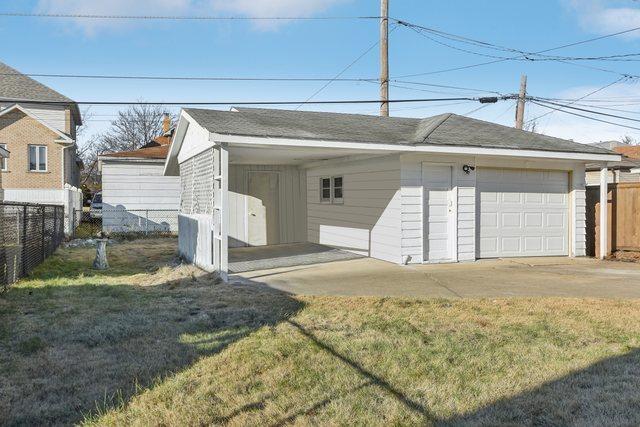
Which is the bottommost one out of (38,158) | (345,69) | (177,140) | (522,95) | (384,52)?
(177,140)

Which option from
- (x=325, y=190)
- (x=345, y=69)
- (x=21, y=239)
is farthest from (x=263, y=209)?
(x=345, y=69)

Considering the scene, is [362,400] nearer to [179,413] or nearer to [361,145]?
[179,413]

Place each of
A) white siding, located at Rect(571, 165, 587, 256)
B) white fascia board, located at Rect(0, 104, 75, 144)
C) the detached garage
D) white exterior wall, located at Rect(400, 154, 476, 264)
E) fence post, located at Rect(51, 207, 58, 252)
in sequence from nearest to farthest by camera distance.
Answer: the detached garage < white exterior wall, located at Rect(400, 154, 476, 264) < white siding, located at Rect(571, 165, 587, 256) < fence post, located at Rect(51, 207, 58, 252) < white fascia board, located at Rect(0, 104, 75, 144)

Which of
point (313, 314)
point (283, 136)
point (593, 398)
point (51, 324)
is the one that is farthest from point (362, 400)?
point (283, 136)

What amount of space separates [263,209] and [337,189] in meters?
2.47

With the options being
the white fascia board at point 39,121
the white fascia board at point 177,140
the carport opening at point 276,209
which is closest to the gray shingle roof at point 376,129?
the white fascia board at point 177,140

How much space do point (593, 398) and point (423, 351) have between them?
1538mm

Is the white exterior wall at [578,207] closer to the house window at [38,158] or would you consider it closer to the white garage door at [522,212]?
the white garage door at [522,212]

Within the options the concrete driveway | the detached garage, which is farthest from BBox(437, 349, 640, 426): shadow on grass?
the detached garage

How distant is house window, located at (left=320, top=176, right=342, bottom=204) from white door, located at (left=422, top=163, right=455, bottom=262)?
298 cm

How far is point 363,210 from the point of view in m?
12.3

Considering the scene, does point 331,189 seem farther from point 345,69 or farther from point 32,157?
point 32,157

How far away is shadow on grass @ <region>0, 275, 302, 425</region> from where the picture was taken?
404cm

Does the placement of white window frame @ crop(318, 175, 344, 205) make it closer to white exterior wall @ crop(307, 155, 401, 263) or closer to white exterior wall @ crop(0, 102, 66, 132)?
white exterior wall @ crop(307, 155, 401, 263)
